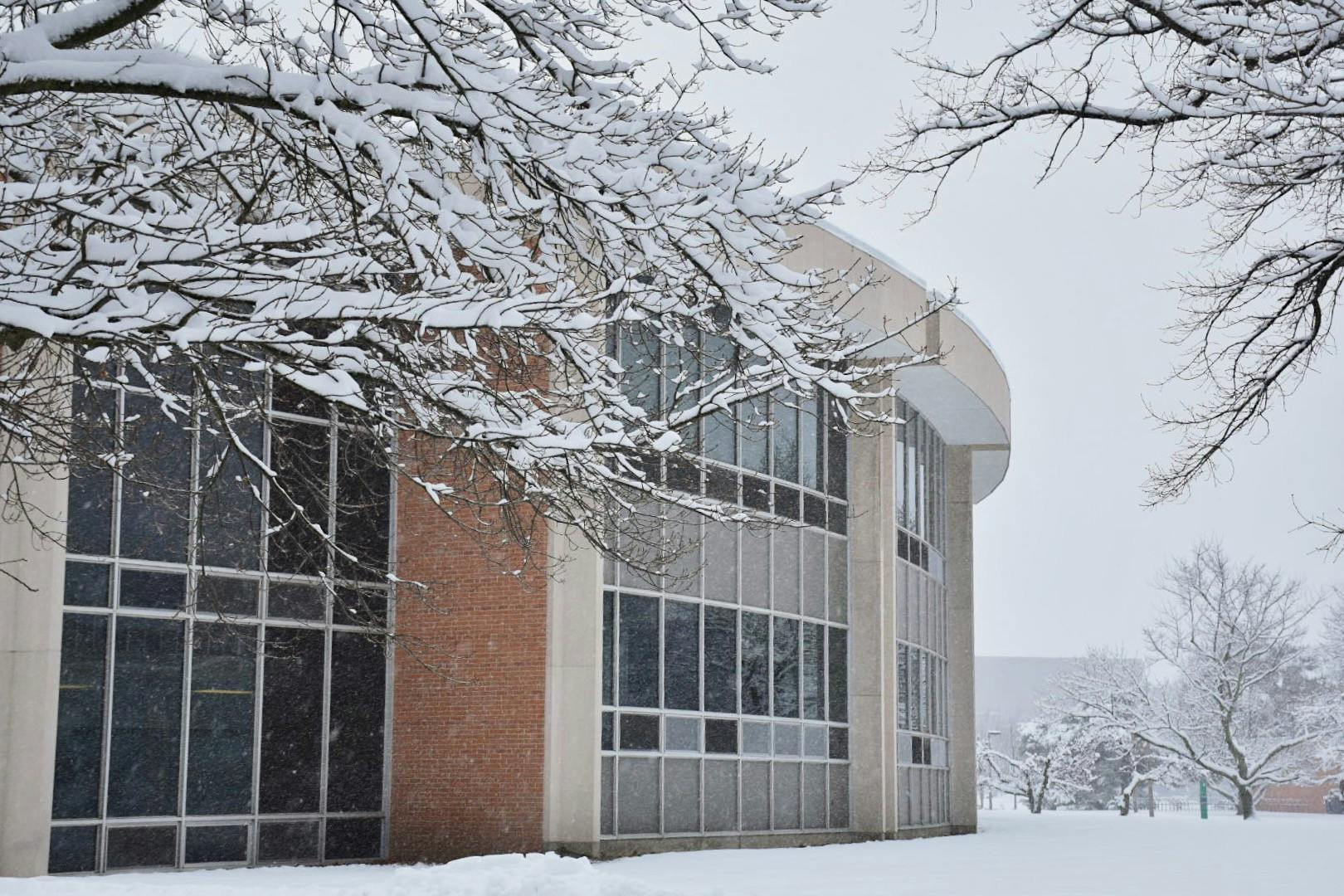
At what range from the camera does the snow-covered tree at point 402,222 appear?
23.0ft

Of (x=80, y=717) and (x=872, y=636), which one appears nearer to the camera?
(x=80, y=717)

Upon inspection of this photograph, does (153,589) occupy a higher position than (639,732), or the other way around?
(153,589)

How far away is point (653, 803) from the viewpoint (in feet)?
58.0

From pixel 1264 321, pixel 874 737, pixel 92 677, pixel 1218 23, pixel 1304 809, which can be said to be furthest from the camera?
pixel 1304 809

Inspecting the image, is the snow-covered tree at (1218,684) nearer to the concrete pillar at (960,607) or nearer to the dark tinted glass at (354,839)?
the concrete pillar at (960,607)

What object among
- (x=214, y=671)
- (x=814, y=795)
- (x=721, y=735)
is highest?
(x=214, y=671)

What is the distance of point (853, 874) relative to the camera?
15.6 m

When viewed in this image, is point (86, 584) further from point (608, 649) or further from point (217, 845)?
point (608, 649)

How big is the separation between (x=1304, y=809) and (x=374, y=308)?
241 feet

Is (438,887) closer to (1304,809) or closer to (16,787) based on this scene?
(16,787)

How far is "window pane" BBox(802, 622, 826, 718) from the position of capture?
832 inches

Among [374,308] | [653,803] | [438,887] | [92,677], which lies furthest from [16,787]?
[374,308]

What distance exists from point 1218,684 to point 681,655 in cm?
3346

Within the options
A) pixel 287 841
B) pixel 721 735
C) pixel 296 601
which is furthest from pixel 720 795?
pixel 296 601
